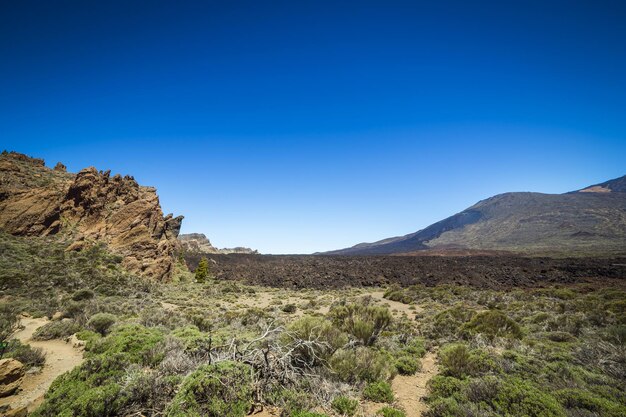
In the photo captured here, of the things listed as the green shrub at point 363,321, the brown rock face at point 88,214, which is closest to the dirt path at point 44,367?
the green shrub at point 363,321

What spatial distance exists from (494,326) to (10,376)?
47.2 feet

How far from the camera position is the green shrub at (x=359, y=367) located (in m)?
6.15

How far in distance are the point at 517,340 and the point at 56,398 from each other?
40.5ft

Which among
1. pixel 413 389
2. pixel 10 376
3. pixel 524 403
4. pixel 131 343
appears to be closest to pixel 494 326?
pixel 413 389

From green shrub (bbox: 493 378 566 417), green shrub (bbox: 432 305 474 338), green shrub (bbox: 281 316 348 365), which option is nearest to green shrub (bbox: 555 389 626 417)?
green shrub (bbox: 493 378 566 417)

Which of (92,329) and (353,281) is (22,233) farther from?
(353,281)

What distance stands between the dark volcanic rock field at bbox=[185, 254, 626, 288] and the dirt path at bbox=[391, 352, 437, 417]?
81.4 feet

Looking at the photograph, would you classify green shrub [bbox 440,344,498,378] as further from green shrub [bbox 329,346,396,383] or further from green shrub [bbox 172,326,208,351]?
green shrub [bbox 172,326,208,351]

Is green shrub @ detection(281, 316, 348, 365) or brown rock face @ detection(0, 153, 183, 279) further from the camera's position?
brown rock face @ detection(0, 153, 183, 279)

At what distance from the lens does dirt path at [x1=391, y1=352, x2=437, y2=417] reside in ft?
18.0

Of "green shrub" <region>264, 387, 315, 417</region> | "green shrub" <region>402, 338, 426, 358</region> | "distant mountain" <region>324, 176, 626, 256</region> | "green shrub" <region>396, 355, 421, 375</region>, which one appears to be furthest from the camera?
"distant mountain" <region>324, 176, 626, 256</region>

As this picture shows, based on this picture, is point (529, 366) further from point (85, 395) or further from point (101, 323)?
point (101, 323)

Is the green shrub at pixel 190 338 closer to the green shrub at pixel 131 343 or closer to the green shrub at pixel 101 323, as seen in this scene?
the green shrub at pixel 131 343

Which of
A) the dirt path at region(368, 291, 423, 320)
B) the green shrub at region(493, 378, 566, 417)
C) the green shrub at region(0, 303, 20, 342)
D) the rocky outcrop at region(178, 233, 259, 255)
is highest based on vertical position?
the rocky outcrop at region(178, 233, 259, 255)
